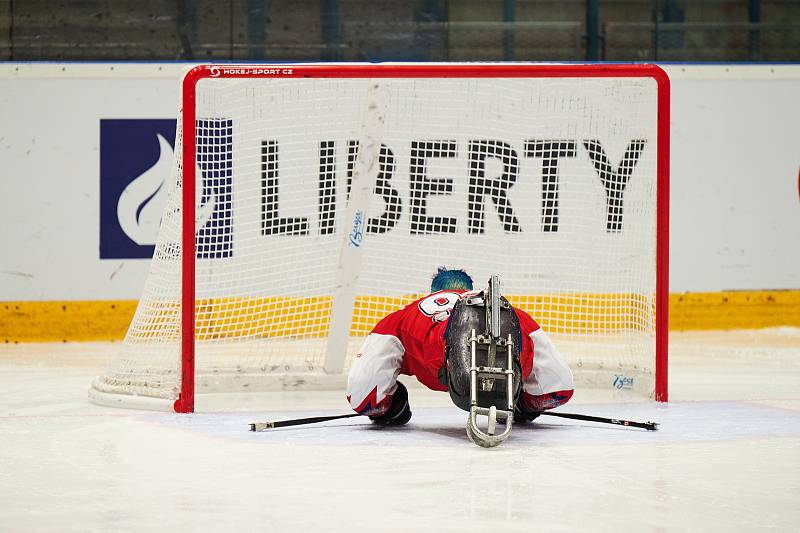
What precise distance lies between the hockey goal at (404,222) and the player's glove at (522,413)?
101cm

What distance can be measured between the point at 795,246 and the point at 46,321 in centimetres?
546

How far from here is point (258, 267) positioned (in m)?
7.19

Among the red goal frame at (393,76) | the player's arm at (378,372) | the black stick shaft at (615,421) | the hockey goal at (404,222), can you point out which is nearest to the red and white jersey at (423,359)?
the player's arm at (378,372)

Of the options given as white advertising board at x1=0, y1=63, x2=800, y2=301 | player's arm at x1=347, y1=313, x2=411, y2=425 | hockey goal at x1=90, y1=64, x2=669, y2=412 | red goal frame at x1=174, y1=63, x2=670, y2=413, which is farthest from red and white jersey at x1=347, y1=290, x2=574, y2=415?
white advertising board at x1=0, y1=63, x2=800, y2=301

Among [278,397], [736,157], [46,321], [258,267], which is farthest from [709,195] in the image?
[46,321]

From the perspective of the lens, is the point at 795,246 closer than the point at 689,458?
No

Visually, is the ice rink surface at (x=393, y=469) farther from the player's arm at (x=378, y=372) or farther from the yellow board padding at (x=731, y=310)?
the yellow board padding at (x=731, y=310)

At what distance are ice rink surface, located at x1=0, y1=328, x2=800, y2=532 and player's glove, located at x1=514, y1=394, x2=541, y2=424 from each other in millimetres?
47

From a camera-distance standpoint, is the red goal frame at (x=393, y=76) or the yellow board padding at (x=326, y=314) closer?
the red goal frame at (x=393, y=76)

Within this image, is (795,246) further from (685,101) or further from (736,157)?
(685,101)

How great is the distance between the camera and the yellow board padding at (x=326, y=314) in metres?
6.76

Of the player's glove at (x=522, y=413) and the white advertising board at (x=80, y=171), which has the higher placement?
the white advertising board at (x=80, y=171)

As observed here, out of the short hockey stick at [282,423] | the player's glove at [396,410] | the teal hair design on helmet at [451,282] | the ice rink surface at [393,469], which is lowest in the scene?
the ice rink surface at [393,469]

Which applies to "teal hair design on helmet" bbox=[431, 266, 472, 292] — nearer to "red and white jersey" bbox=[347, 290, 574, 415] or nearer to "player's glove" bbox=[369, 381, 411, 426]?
"red and white jersey" bbox=[347, 290, 574, 415]
